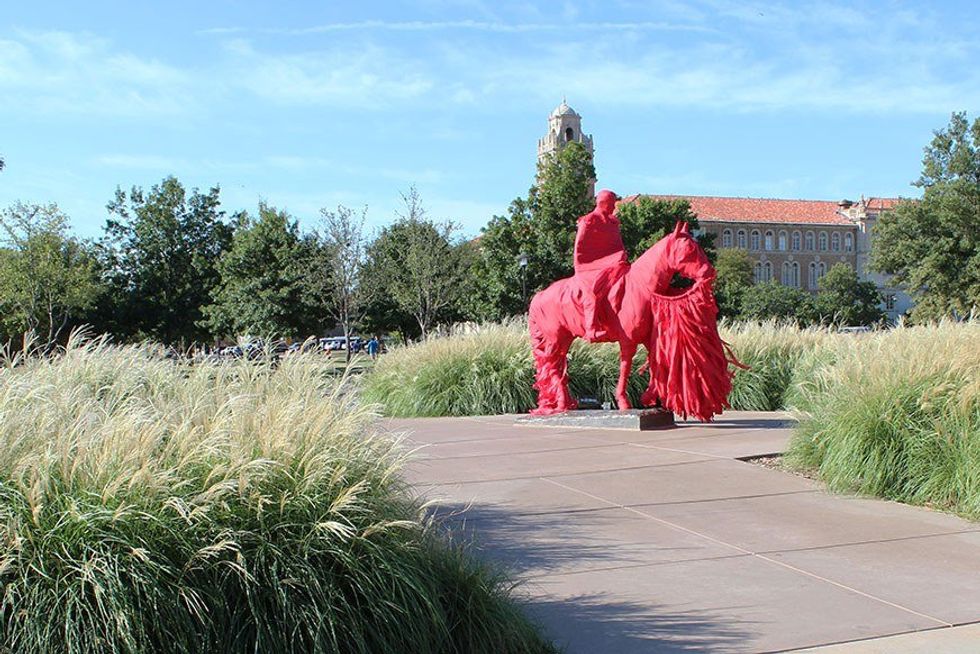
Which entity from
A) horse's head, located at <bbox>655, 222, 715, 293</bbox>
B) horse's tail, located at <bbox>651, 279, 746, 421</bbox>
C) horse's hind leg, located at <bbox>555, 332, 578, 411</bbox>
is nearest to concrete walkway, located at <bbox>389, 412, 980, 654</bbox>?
horse's tail, located at <bbox>651, 279, 746, 421</bbox>

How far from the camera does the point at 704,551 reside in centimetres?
554

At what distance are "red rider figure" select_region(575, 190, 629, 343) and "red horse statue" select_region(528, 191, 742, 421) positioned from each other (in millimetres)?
12

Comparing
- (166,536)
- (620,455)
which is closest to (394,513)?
(166,536)

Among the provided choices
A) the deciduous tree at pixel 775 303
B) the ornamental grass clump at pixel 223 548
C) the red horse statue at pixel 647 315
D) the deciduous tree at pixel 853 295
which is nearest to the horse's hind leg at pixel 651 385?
the red horse statue at pixel 647 315

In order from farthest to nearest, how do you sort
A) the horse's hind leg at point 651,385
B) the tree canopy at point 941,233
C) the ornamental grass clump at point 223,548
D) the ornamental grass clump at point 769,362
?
the tree canopy at point 941,233 → the ornamental grass clump at point 769,362 → the horse's hind leg at point 651,385 → the ornamental grass clump at point 223,548

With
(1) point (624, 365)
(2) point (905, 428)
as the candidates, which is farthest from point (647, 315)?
(2) point (905, 428)

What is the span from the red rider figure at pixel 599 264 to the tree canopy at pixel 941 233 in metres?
32.4

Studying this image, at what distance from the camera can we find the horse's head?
9.88m

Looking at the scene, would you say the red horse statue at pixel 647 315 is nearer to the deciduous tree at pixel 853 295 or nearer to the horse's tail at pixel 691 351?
the horse's tail at pixel 691 351

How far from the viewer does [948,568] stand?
205 inches

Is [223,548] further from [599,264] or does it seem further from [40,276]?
[40,276]

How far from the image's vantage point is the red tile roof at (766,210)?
4154 inches

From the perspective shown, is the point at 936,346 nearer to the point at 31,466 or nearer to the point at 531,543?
Result: the point at 531,543

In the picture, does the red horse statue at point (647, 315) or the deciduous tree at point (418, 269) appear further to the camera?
the deciduous tree at point (418, 269)
